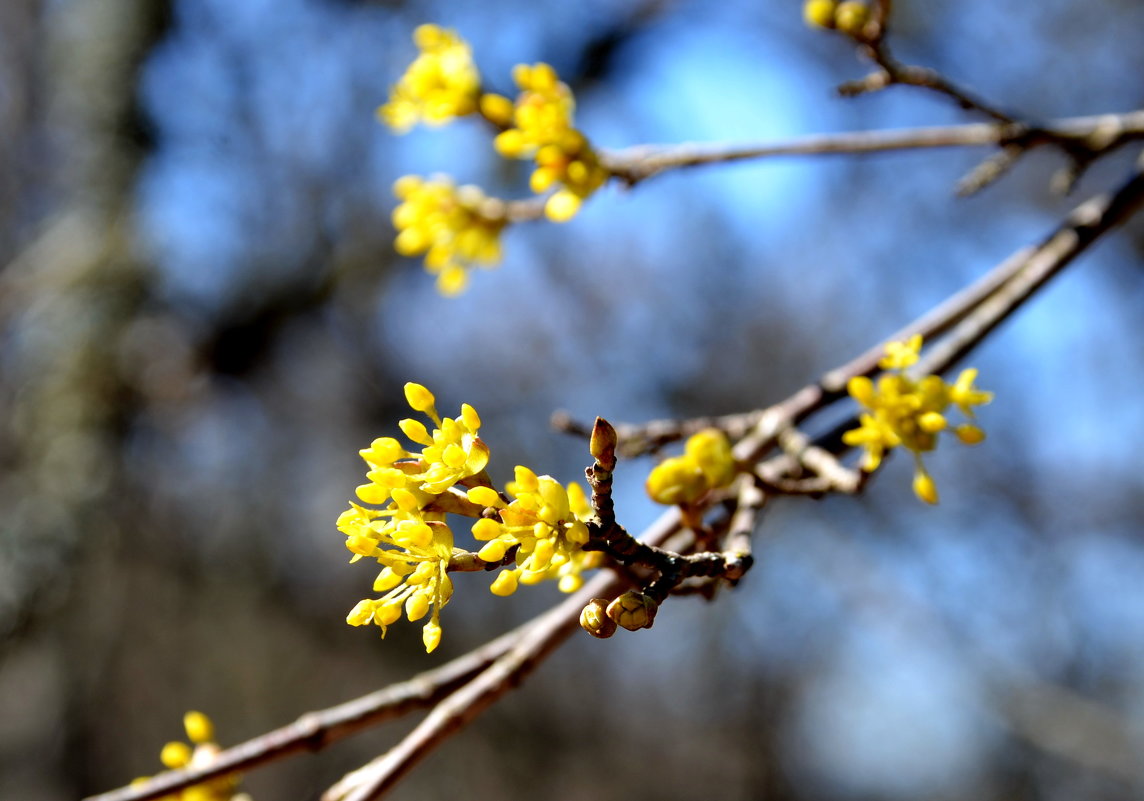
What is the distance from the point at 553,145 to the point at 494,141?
20cm

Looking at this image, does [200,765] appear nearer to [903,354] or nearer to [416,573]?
[416,573]

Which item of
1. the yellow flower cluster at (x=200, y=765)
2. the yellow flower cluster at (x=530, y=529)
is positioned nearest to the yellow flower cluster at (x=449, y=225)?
the yellow flower cluster at (x=200, y=765)

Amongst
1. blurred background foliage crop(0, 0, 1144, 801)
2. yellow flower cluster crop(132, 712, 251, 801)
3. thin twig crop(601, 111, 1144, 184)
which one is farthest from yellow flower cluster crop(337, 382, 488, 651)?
blurred background foliage crop(0, 0, 1144, 801)

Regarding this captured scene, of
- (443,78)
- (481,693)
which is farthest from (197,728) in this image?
(443,78)

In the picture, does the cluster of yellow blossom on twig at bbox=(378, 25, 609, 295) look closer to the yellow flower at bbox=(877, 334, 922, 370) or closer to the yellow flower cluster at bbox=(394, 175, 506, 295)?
the yellow flower cluster at bbox=(394, 175, 506, 295)

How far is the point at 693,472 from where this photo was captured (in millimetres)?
464

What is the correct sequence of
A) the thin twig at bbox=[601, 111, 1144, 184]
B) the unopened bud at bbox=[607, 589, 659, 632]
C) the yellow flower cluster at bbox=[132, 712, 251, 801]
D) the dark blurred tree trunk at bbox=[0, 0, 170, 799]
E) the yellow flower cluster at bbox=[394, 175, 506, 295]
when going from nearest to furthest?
the unopened bud at bbox=[607, 589, 659, 632] < the yellow flower cluster at bbox=[132, 712, 251, 801] < the thin twig at bbox=[601, 111, 1144, 184] < the yellow flower cluster at bbox=[394, 175, 506, 295] < the dark blurred tree trunk at bbox=[0, 0, 170, 799]

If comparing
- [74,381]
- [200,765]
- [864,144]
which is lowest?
[200,765]

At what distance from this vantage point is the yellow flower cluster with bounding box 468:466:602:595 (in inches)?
16.4

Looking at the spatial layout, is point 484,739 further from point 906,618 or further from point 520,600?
point 906,618

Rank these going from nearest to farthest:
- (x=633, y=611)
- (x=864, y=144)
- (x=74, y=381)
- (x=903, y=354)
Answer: (x=633, y=611) < (x=903, y=354) < (x=864, y=144) < (x=74, y=381)

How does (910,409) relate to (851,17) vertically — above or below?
below

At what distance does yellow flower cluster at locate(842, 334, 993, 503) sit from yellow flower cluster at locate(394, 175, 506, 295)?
540 millimetres

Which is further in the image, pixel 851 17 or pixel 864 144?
pixel 864 144
